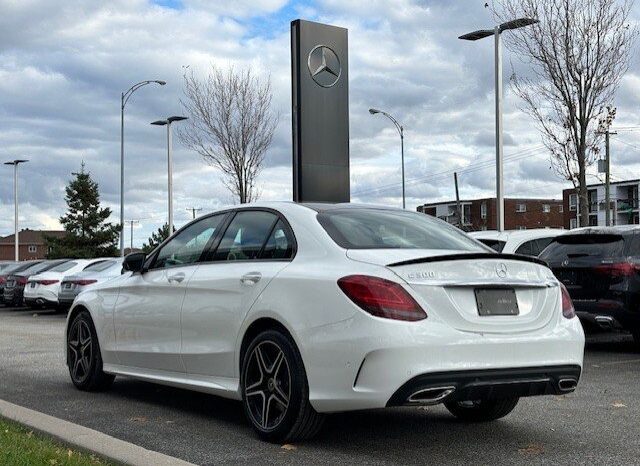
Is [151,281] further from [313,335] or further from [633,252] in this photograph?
[633,252]

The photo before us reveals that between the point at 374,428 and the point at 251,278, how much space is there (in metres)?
1.42

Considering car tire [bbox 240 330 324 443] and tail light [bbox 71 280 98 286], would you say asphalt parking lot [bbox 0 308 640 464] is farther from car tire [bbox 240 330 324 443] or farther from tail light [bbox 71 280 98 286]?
tail light [bbox 71 280 98 286]

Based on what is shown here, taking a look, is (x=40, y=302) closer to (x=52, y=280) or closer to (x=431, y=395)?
(x=52, y=280)

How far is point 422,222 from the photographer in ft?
23.0

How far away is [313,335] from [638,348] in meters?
8.24

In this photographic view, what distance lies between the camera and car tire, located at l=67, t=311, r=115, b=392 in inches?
336

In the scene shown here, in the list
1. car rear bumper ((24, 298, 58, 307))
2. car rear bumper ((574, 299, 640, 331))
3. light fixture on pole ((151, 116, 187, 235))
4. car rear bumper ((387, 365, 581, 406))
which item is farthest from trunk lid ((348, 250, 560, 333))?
light fixture on pole ((151, 116, 187, 235))

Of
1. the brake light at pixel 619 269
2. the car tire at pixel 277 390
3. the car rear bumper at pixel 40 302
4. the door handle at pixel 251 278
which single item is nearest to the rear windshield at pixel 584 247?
the brake light at pixel 619 269

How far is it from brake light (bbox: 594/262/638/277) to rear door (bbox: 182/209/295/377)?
6.05 meters

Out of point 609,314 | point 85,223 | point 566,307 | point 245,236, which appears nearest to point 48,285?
point 609,314

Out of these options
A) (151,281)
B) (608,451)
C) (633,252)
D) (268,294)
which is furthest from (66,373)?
(633,252)

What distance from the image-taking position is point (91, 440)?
5.78 metres

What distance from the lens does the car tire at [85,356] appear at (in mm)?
8539

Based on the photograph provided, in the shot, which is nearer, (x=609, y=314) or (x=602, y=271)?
(x=609, y=314)
